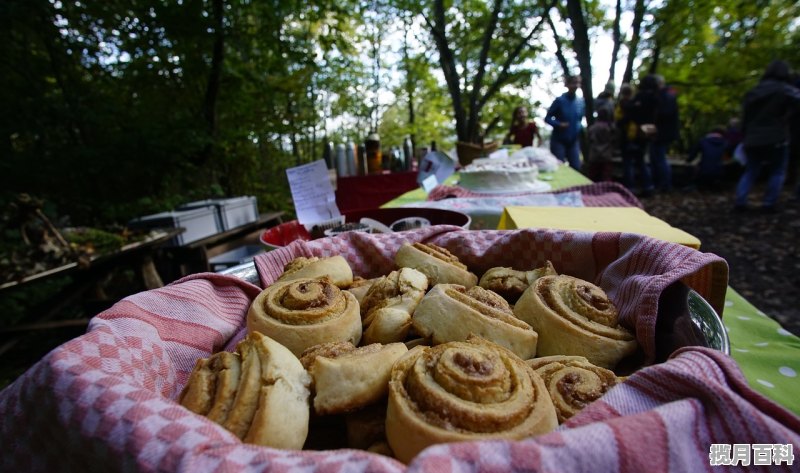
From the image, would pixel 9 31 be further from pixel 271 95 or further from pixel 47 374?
pixel 47 374

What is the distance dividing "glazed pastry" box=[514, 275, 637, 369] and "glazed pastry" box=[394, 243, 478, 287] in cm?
26

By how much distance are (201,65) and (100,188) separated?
2380 millimetres

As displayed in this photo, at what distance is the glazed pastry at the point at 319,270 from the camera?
132 centimetres

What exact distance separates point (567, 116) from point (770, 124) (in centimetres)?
344

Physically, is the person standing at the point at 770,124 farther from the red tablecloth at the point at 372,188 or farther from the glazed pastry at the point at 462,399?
the glazed pastry at the point at 462,399

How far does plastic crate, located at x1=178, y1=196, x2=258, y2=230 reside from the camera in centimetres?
530

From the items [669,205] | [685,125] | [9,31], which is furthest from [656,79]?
[685,125]

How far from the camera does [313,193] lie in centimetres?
223

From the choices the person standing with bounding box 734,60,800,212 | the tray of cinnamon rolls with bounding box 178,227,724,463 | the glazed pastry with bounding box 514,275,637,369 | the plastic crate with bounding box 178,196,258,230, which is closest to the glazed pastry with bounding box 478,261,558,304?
the tray of cinnamon rolls with bounding box 178,227,724,463

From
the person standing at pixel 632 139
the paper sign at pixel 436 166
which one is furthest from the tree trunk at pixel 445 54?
the paper sign at pixel 436 166

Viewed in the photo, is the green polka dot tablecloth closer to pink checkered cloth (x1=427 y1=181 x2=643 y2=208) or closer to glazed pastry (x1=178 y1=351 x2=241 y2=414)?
pink checkered cloth (x1=427 y1=181 x2=643 y2=208)

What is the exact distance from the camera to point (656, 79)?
27.7 feet

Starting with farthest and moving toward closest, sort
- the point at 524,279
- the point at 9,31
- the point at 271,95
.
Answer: the point at 271,95 → the point at 9,31 → the point at 524,279

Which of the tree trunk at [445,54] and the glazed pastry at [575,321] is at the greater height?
the tree trunk at [445,54]
